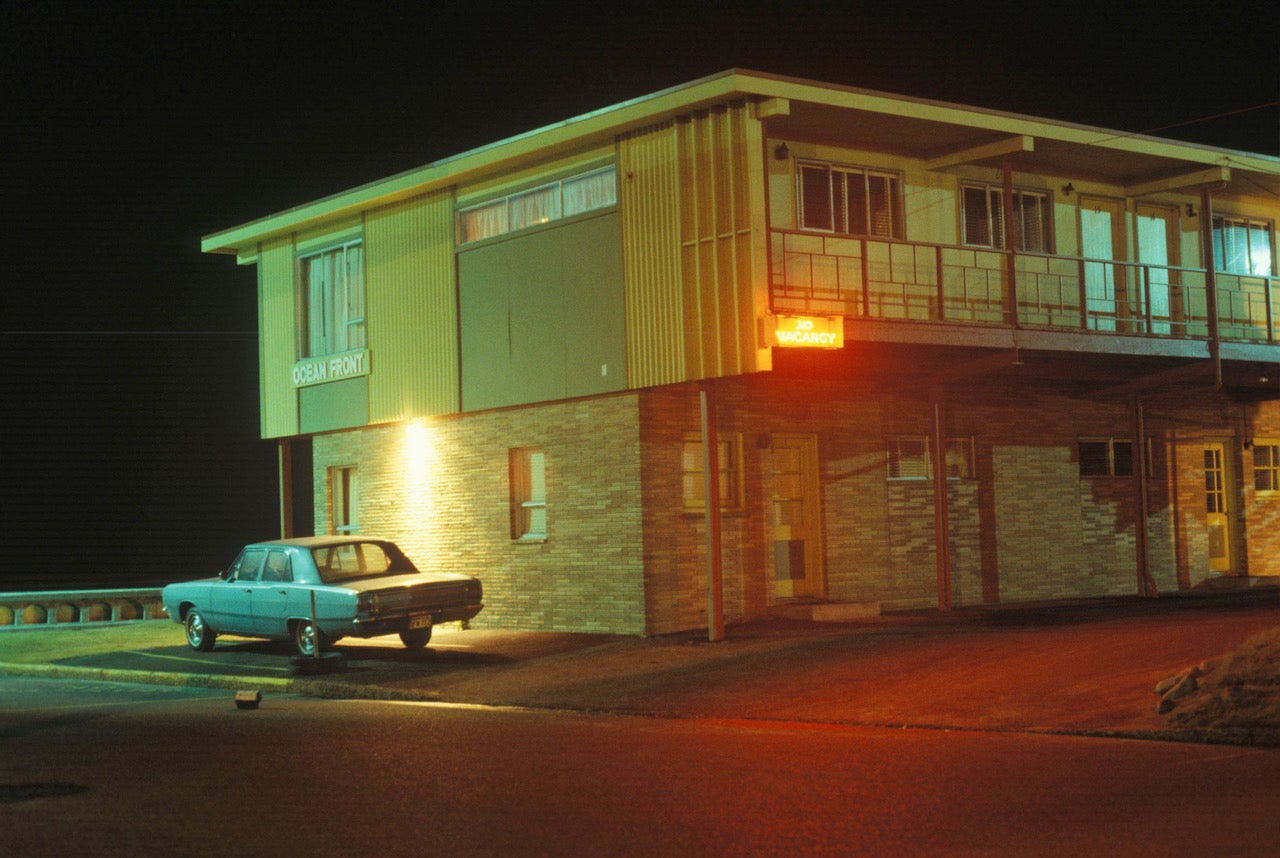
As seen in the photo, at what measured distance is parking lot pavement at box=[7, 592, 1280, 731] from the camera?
40.4 feet

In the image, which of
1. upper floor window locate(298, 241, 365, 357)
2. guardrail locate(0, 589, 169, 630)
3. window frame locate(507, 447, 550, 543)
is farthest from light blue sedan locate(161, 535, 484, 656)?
guardrail locate(0, 589, 169, 630)

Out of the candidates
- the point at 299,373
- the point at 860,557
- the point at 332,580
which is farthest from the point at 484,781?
the point at 299,373

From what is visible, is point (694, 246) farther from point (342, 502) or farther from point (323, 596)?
point (342, 502)

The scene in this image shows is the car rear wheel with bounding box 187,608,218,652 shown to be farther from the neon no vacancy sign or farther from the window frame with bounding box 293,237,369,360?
the neon no vacancy sign

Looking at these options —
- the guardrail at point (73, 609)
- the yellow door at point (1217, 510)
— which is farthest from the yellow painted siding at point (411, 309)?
the yellow door at point (1217, 510)

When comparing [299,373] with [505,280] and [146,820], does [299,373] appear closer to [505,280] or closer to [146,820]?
[505,280]

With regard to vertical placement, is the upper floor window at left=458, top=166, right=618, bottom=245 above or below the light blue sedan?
above

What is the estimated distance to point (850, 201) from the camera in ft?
62.4

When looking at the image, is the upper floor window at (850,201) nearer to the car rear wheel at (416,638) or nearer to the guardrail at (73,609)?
the car rear wheel at (416,638)

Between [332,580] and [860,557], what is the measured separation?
7379mm

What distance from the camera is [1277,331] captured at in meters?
22.7

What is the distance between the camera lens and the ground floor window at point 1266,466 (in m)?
24.4

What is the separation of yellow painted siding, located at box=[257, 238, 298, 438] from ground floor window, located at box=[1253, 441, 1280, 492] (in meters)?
16.7

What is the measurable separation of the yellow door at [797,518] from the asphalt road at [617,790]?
24.2 ft
